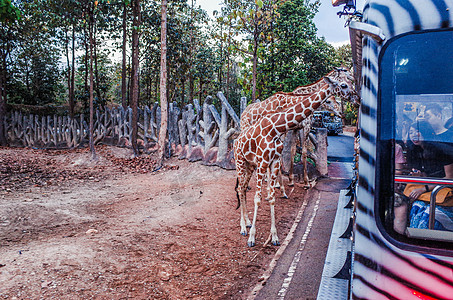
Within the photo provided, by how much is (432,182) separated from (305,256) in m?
2.55

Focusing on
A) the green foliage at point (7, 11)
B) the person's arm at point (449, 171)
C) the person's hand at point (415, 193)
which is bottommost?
the person's hand at point (415, 193)

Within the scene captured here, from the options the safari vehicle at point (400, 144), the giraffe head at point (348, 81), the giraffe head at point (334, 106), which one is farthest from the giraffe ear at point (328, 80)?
the safari vehicle at point (400, 144)

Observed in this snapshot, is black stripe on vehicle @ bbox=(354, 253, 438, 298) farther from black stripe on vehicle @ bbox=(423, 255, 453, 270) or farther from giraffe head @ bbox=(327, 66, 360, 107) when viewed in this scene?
giraffe head @ bbox=(327, 66, 360, 107)

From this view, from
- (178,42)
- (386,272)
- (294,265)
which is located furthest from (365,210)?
(178,42)

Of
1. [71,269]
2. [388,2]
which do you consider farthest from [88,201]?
[388,2]

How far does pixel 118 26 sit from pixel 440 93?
59.4ft

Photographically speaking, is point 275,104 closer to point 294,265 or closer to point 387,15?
point 294,265

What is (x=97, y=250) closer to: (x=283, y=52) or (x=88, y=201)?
(x=88, y=201)

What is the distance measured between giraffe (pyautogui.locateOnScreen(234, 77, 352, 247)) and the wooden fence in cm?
397

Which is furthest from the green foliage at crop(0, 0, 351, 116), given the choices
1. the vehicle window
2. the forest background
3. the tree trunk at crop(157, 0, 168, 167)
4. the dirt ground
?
the vehicle window

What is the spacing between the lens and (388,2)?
183 centimetres

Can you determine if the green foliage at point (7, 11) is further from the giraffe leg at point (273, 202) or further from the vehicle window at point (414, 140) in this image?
the vehicle window at point (414, 140)

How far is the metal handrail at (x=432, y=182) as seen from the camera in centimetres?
179

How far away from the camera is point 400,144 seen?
1.83m
